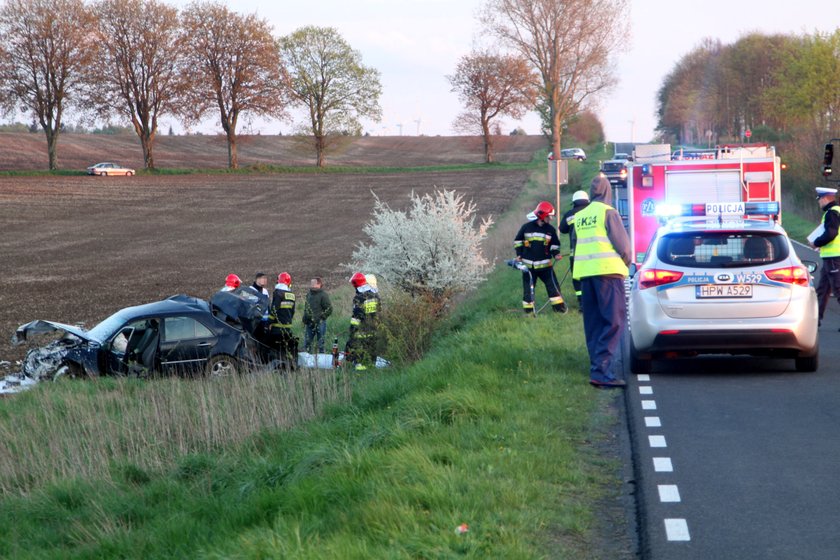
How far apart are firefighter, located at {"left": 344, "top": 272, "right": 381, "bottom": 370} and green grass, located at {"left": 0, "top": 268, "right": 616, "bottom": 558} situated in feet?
12.4

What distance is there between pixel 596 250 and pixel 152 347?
8130mm

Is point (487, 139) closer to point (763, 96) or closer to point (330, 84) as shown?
point (330, 84)

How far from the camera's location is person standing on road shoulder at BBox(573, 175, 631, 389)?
1074cm

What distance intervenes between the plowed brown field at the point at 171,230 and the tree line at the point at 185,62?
17.5 feet

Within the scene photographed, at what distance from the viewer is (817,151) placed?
4206 cm

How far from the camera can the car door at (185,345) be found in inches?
644

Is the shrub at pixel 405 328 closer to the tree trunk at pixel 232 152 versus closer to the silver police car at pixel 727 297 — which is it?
the silver police car at pixel 727 297

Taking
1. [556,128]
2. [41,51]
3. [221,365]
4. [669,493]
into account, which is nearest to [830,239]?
[221,365]

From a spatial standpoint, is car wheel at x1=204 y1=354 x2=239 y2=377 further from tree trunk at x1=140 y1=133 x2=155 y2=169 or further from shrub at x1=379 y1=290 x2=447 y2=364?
tree trunk at x1=140 y1=133 x2=155 y2=169

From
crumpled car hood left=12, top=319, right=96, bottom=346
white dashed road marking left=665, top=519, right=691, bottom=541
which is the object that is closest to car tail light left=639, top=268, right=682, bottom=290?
white dashed road marking left=665, top=519, right=691, bottom=541

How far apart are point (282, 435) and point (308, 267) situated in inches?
1014

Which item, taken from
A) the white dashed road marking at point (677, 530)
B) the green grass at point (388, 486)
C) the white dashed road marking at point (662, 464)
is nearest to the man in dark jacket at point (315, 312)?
the green grass at point (388, 486)

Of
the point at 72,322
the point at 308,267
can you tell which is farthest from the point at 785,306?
the point at 308,267

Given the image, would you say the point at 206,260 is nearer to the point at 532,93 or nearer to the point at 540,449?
the point at 540,449
